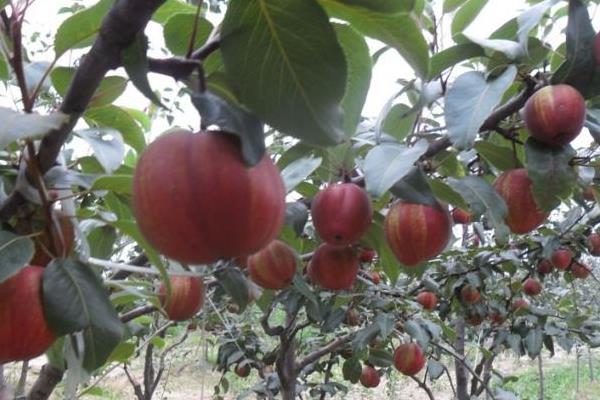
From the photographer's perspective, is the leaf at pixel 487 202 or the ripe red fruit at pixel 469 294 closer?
the leaf at pixel 487 202

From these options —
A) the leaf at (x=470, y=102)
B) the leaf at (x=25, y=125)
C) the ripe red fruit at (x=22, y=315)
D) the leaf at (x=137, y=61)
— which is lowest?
the ripe red fruit at (x=22, y=315)

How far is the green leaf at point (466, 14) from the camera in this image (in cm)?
89

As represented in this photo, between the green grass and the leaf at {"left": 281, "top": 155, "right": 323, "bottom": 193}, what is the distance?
546cm

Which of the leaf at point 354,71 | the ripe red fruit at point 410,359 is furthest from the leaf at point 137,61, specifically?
the ripe red fruit at point 410,359

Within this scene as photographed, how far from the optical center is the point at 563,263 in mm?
2148

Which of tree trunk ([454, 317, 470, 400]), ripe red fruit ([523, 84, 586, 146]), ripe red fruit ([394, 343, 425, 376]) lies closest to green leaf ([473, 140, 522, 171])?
ripe red fruit ([523, 84, 586, 146])

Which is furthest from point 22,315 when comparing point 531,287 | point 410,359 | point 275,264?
point 531,287

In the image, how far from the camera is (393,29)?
1.54 ft

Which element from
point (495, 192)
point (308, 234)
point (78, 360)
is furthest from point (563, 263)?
point (78, 360)

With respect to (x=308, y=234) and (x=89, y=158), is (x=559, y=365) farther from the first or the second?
(x=89, y=158)

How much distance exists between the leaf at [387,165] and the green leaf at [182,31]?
0.79ft

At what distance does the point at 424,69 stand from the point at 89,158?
540 mm

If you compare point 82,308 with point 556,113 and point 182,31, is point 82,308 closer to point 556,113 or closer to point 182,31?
point 182,31

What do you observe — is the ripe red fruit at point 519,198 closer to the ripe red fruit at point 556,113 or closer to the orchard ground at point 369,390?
the ripe red fruit at point 556,113
